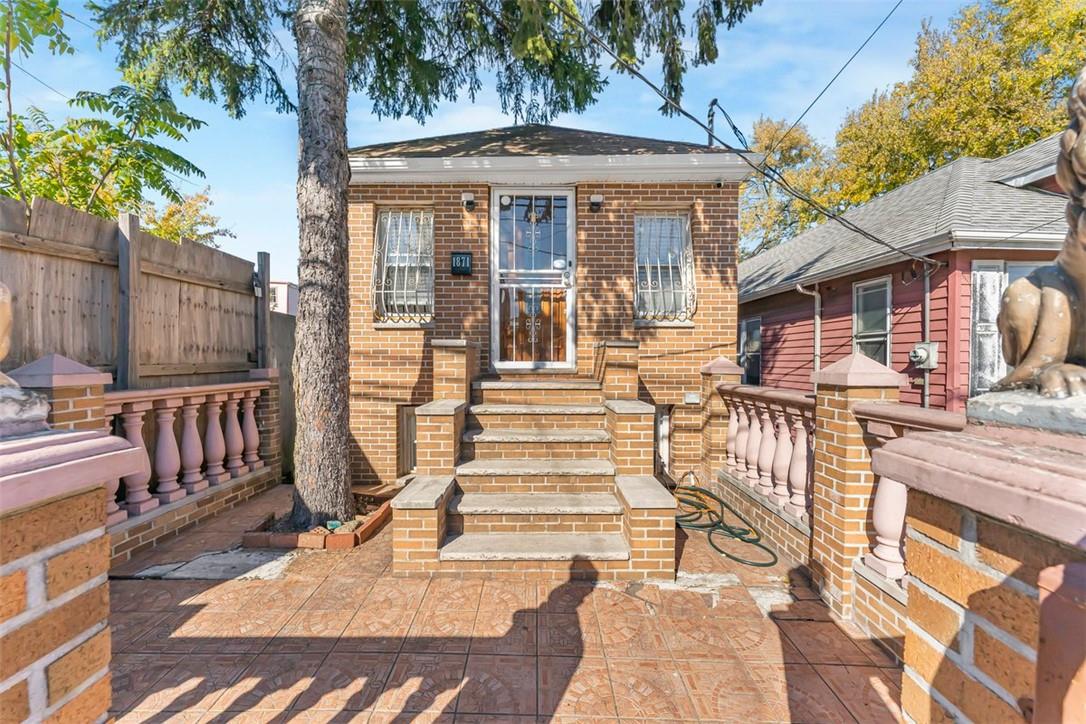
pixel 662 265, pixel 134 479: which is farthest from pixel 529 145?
pixel 134 479

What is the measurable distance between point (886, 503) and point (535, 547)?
213cm

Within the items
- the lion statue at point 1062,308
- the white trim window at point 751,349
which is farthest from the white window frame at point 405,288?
the white trim window at point 751,349

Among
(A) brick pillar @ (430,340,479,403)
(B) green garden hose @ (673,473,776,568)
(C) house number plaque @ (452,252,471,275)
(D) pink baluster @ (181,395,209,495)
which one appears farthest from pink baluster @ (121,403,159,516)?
(B) green garden hose @ (673,473,776,568)

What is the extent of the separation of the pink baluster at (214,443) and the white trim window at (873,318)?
28.3 feet

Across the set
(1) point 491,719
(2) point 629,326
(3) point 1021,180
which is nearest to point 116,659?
(1) point 491,719

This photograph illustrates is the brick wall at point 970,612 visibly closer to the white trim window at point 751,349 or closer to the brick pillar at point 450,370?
the brick pillar at point 450,370

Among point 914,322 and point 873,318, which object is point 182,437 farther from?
point 873,318

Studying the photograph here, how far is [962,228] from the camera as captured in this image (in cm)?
576

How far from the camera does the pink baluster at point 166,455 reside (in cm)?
370

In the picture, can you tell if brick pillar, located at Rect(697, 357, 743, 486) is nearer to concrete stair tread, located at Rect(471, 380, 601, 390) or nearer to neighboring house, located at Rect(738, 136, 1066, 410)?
concrete stair tread, located at Rect(471, 380, 601, 390)

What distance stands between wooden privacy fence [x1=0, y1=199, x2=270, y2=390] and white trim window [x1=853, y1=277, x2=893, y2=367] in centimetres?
881

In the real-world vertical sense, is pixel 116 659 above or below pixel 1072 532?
below

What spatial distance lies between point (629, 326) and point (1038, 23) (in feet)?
46.8

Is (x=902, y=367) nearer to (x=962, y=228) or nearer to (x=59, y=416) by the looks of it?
(x=962, y=228)
